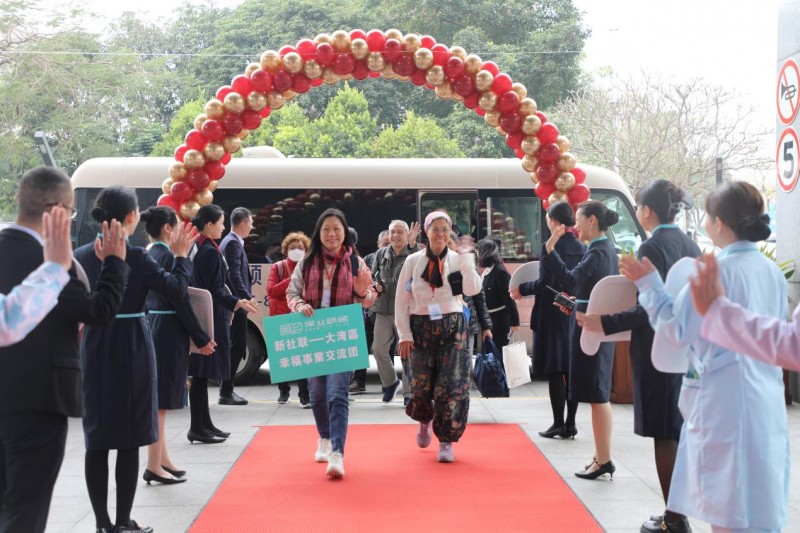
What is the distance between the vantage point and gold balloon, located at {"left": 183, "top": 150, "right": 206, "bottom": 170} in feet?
28.3

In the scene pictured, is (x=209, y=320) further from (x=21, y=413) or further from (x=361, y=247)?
(x=361, y=247)

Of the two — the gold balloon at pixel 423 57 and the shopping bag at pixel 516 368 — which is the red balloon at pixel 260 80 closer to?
the gold balloon at pixel 423 57

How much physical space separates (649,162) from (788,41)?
927 inches

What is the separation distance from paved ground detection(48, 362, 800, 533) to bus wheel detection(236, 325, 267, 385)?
0.31 m

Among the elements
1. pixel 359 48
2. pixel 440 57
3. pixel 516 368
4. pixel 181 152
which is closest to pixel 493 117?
pixel 440 57

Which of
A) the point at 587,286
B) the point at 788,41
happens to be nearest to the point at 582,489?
the point at 587,286

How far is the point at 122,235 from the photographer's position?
12.5 ft

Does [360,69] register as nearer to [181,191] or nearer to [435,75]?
[435,75]

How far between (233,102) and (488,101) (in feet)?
7.83

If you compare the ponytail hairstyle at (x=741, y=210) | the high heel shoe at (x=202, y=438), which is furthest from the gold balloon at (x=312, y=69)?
the ponytail hairstyle at (x=741, y=210)

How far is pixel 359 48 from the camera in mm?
8586

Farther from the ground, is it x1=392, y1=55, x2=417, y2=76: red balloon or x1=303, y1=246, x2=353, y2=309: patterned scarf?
x1=392, y1=55, x2=417, y2=76: red balloon

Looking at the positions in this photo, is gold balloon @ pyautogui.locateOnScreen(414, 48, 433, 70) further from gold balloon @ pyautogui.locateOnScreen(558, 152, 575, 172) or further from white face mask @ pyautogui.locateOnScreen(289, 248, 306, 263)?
white face mask @ pyautogui.locateOnScreen(289, 248, 306, 263)

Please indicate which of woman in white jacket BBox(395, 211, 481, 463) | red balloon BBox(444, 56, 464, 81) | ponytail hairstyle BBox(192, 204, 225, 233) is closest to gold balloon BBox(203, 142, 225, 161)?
ponytail hairstyle BBox(192, 204, 225, 233)
